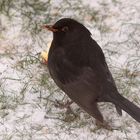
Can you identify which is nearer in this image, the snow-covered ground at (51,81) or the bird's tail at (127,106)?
the bird's tail at (127,106)

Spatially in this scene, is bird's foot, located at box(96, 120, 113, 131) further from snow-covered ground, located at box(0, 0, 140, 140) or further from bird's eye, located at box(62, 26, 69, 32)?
bird's eye, located at box(62, 26, 69, 32)

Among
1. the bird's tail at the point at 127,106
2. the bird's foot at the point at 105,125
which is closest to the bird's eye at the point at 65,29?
the bird's tail at the point at 127,106

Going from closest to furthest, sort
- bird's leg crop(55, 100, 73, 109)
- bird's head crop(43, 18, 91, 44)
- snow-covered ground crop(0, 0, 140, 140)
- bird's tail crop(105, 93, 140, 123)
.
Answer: bird's tail crop(105, 93, 140, 123), bird's head crop(43, 18, 91, 44), snow-covered ground crop(0, 0, 140, 140), bird's leg crop(55, 100, 73, 109)

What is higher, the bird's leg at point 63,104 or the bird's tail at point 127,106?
the bird's tail at point 127,106

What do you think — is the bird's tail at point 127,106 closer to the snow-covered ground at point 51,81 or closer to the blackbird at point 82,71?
the blackbird at point 82,71

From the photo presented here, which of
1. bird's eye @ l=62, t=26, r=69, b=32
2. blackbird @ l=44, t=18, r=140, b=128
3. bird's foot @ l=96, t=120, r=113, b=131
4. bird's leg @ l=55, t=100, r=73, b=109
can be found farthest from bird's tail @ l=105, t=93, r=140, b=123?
bird's eye @ l=62, t=26, r=69, b=32

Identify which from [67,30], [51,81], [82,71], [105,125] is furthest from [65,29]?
[105,125]

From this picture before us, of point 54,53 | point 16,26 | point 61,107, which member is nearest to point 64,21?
point 54,53
